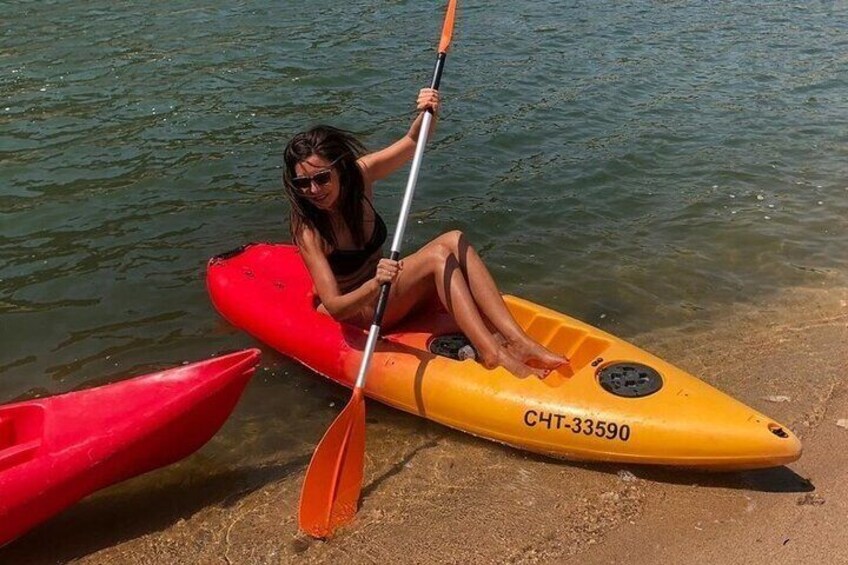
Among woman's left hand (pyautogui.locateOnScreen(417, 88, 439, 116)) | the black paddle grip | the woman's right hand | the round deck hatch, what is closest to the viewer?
the round deck hatch

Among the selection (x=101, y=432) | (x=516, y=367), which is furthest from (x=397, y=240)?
(x=101, y=432)

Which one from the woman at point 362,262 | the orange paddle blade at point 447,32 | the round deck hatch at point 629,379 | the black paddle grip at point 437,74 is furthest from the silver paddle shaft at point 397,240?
the round deck hatch at point 629,379

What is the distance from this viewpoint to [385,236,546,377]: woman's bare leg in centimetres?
397

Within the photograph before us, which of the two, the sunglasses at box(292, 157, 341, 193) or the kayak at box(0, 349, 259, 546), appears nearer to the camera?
the kayak at box(0, 349, 259, 546)

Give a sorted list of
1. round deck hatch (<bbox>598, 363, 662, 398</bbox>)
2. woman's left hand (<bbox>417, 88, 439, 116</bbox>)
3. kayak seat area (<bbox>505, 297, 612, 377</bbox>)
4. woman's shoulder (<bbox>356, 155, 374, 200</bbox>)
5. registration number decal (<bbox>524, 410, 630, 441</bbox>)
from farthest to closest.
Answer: woman's left hand (<bbox>417, 88, 439, 116</bbox>), woman's shoulder (<bbox>356, 155, 374, 200</bbox>), kayak seat area (<bbox>505, 297, 612, 377</bbox>), round deck hatch (<bbox>598, 363, 662, 398</bbox>), registration number decal (<bbox>524, 410, 630, 441</bbox>)

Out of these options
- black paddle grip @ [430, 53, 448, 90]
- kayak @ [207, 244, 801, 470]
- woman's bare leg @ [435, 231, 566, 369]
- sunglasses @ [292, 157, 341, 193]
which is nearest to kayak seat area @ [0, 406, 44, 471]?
kayak @ [207, 244, 801, 470]

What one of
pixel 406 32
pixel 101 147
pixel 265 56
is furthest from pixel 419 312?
pixel 406 32

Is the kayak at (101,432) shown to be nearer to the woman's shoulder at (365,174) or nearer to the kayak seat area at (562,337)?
the woman's shoulder at (365,174)

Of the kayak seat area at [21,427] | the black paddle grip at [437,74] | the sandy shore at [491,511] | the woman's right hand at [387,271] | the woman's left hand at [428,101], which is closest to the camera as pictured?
the sandy shore at [491,511]

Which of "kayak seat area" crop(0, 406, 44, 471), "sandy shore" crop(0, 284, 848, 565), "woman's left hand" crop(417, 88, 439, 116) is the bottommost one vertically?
"sandy shore" crop(0, 284, 848, 565)

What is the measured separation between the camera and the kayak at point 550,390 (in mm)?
3455

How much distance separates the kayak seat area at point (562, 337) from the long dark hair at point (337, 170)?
99 cm

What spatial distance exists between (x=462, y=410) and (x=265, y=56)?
8006 millimetres

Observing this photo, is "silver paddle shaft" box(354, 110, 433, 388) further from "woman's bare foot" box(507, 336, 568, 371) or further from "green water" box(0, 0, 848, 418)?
"woman's bare foot" box(507, 336, 568, 371)
